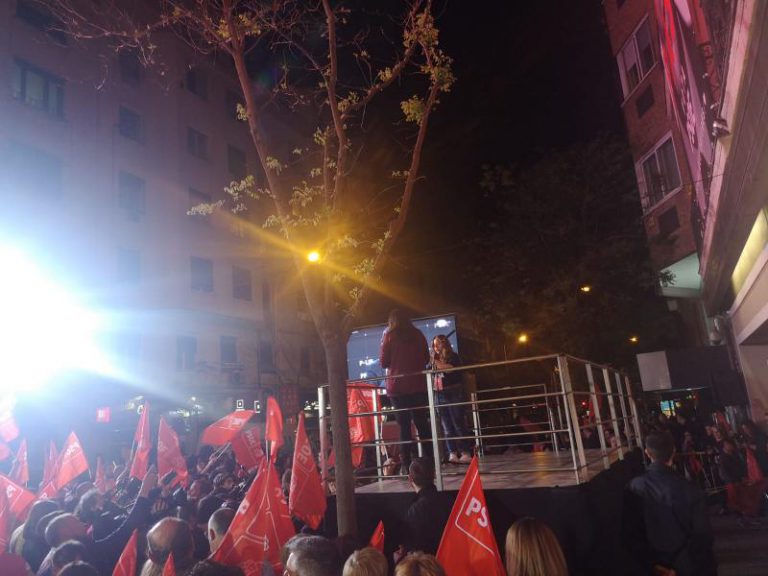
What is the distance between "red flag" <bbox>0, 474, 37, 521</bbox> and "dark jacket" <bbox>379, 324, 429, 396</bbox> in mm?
5174

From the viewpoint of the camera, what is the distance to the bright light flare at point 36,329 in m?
20.1

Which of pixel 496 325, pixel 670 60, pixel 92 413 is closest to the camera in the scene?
pixel 670 60

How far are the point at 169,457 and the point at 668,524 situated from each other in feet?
27.2

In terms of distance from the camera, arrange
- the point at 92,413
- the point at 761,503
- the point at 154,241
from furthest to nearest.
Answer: the point at 154,241 → the point at 92,413 → the point at 761,503

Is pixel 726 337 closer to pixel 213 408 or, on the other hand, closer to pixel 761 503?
pixel 761 503

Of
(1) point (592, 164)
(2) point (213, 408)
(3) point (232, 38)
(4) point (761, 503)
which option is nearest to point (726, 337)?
(1) point (592, 164)

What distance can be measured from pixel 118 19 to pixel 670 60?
37.0ft

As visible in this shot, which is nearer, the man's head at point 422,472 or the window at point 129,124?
the man's head at point 422,472

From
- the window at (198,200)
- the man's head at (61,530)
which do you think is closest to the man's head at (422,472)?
the man's head at (61,530)

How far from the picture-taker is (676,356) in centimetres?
1377

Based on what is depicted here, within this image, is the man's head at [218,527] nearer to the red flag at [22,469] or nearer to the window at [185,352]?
the red flag at [22,469]

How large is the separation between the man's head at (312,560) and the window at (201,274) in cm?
2566

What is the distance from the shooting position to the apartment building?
2142cm

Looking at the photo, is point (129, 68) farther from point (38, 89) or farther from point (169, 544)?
point (169, 544)
